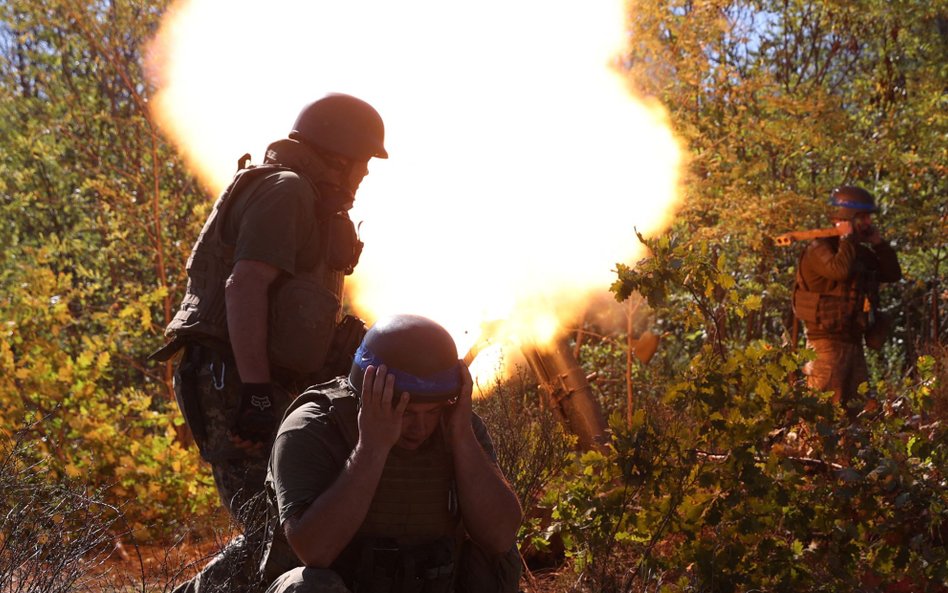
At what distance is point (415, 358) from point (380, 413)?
16 centimetres

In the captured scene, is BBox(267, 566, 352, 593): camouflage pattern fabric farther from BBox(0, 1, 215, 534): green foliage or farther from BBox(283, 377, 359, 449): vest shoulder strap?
BBox(0, 1, 215, 534): green foliage

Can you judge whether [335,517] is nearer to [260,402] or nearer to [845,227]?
[260,402]

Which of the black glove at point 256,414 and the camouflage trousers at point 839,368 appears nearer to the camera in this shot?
the black glove at point 256,414

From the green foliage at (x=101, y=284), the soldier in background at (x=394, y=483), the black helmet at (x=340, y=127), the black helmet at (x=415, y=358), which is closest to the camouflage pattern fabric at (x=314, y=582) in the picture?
the soldier in background at (x=394, y=483)

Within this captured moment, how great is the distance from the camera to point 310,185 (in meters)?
3.58

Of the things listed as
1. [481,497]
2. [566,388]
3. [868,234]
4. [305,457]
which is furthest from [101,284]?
[481,497]

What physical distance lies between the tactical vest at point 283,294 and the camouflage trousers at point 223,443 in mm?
95

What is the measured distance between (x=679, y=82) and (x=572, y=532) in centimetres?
597

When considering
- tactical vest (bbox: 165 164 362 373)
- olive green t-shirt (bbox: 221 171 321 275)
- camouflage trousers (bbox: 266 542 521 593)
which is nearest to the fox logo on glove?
tactical vest (bbox: 165 164 362 373)

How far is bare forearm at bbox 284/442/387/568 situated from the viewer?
8.40 ft

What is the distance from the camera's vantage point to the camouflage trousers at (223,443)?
133 inches

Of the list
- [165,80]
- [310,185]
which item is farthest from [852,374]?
[165,80]

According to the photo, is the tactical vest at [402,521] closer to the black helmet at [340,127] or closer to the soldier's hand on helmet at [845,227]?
the black helmet at [340,127]

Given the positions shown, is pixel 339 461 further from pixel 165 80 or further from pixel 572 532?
pixel 165 80
